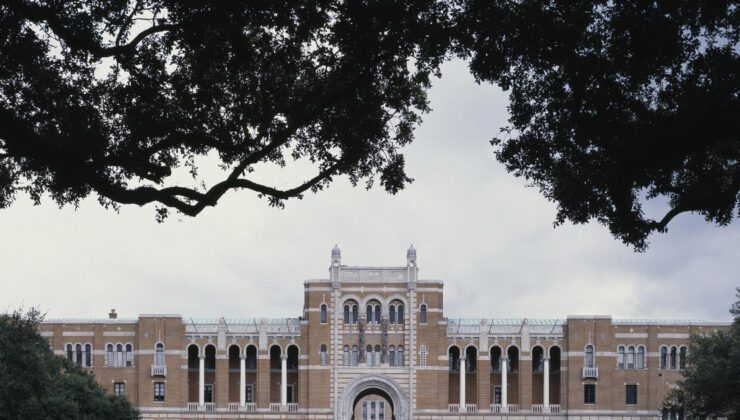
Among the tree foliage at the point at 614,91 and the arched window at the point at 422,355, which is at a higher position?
the tree foliage at the point at 614,91

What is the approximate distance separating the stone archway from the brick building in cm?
9

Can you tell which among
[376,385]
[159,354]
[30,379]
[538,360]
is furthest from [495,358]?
[30,379]

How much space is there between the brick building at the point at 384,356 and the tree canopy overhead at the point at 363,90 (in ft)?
226

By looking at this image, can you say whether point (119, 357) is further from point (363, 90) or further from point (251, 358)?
point (363, 90)

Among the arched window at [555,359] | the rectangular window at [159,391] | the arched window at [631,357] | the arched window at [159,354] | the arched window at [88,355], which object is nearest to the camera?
the arched window at [631,357]

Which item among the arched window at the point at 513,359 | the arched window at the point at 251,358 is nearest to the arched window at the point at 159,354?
the arched window at the point at 251,358

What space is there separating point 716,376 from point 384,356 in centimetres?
3446

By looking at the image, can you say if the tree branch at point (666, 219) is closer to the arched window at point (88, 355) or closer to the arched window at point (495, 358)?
the arched window at point (495, 358)

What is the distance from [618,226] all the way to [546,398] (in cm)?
7132

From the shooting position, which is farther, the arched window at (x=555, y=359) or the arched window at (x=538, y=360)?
the arched window at (x=555, y=359)

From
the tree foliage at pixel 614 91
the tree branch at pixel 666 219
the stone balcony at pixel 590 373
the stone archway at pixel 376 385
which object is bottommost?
the stone archway at pixel 376 385

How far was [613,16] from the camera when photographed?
21.9 meters

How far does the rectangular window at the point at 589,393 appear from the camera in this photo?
93250mm

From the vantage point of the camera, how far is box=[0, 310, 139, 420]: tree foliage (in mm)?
54719
